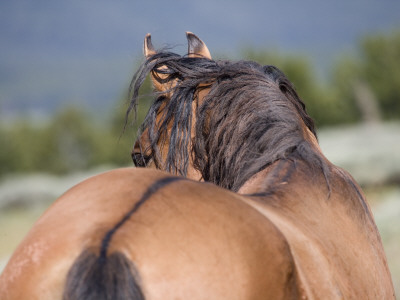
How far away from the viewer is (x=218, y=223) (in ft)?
5.22

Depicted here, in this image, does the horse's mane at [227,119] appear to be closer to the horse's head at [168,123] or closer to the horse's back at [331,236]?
the horse's head at [168,123]

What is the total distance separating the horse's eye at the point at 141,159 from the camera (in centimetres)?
289

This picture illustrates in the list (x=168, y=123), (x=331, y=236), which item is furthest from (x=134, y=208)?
(x=168, y=123)

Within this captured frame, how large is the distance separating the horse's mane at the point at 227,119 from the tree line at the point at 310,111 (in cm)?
2916

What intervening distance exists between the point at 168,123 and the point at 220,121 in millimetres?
297

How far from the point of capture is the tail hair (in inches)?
56.4

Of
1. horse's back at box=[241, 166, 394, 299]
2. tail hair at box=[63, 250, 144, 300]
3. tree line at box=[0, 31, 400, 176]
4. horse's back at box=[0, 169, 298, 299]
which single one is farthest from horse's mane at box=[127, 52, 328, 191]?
tree line at box=[0, 31, 400, 176]

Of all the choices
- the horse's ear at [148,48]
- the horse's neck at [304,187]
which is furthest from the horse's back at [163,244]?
the horse's ear at [148,48]

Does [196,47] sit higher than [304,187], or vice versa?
[196,47]

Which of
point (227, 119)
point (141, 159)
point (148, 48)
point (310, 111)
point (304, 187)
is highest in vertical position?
point (148, 48)

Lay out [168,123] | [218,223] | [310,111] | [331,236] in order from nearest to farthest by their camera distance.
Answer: [218,223] < [331,236] < [168,123] < [310,111]

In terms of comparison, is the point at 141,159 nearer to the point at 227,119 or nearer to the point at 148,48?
the point at 227,119

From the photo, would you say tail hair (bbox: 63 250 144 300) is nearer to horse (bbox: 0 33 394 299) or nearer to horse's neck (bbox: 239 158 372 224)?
horse (bbox: 0 33 394 299)

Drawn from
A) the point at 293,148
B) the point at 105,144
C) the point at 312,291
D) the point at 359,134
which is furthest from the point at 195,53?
the point at 105,144
